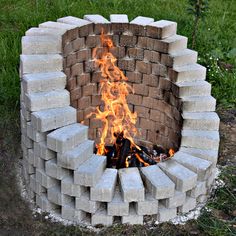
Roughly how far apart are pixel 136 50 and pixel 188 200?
1.85 m

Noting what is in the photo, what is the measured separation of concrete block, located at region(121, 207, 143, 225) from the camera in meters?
4.27

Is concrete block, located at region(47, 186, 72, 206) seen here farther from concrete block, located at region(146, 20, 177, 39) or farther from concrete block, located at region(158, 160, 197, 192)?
concrete block, located at region(146, 20, 177, 39)

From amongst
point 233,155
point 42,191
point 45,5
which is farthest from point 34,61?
point 45,5

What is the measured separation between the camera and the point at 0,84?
20.0 feet

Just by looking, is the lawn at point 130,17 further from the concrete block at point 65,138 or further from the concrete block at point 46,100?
the concrete block at point 46,100

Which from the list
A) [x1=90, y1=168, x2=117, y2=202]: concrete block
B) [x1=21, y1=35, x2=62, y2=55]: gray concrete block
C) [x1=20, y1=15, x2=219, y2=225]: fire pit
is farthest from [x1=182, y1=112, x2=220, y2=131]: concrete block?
[x1=21, y1=35, x2=62, y2=55]: gray concrete block

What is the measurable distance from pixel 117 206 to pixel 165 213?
44 cm

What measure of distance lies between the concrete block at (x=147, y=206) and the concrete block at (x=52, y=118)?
0.87m

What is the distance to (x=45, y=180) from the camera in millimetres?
4348

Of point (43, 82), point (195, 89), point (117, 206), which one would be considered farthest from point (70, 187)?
point (195, 89)

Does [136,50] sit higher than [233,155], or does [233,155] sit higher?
[136,50]

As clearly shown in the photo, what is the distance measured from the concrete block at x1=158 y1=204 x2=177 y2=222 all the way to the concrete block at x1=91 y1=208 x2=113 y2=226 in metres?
0.41

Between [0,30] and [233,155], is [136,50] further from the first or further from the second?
[0,30]

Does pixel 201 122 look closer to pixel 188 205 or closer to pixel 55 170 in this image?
pixel 188 205
